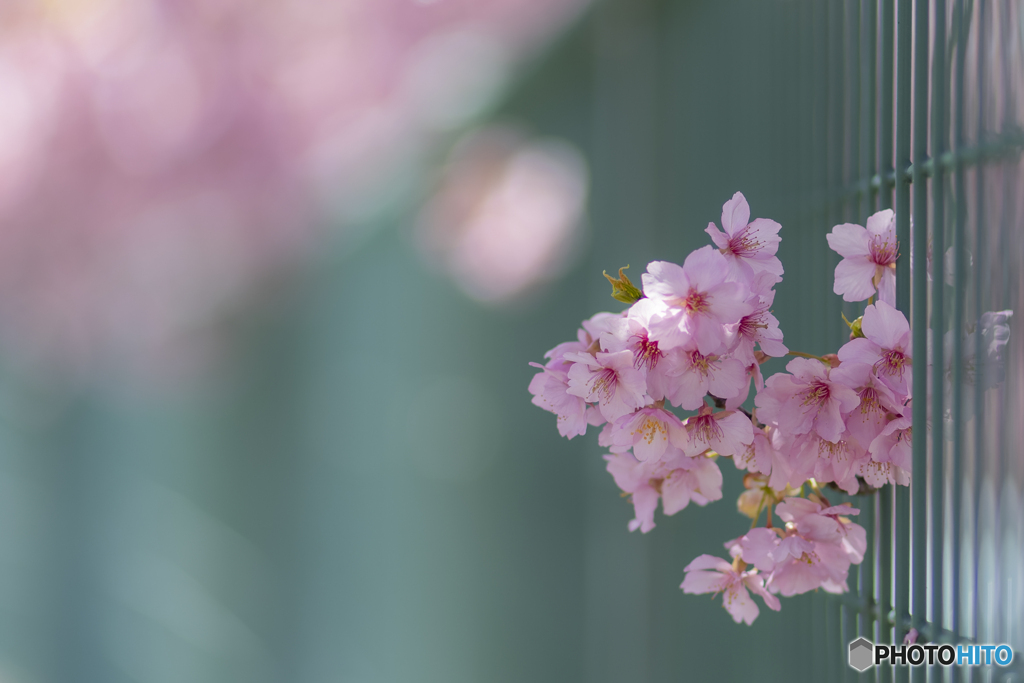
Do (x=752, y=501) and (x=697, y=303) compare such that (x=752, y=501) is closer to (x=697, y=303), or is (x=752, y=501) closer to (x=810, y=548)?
(x=810, y=548)

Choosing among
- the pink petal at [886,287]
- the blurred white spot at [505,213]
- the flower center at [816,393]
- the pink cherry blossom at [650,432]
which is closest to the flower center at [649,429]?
the pink cherry blossom at [650,432]

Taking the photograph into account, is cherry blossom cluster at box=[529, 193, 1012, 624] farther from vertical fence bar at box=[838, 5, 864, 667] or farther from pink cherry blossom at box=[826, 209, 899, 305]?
vertical fence bar at box=[838, 5, 864, 667]

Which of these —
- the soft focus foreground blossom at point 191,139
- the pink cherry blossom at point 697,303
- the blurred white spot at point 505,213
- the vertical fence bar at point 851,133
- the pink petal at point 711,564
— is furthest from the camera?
the blurred white spot at point 505,213

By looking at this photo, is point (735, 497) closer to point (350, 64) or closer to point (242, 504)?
point (242, 504)

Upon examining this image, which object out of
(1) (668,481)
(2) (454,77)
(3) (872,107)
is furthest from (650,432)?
(2) (454,77)

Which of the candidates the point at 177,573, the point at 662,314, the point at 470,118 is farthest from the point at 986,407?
the point at 177,573

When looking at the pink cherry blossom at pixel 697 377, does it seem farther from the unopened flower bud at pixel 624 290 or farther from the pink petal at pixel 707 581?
the pink petal at pixel 707 581
